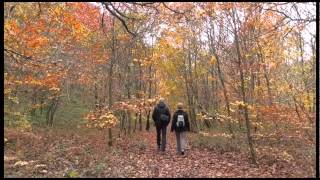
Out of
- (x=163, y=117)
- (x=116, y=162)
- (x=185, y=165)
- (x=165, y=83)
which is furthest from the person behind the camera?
(x=165, y=83)

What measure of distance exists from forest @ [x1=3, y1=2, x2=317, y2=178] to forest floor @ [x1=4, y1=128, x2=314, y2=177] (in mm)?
46

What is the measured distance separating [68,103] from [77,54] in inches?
419

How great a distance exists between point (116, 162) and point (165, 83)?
17.2 metres

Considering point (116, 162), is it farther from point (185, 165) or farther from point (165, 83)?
point (165, 83)

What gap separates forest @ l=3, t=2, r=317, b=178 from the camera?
38.8 feet

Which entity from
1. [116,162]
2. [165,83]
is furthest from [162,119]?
[165,83]

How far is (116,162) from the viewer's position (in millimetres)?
12414

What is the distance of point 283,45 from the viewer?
23562 millimetres

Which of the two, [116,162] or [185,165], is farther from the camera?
[185,165]

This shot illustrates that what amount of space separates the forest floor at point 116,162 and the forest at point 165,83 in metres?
0.05

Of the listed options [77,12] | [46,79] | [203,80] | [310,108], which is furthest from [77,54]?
[310,108]

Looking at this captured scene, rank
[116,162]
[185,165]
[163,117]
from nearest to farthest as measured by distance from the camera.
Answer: [116,162] → [185,165] → [163,117]

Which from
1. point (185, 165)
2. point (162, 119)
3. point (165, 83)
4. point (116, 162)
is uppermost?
point (165, 83)

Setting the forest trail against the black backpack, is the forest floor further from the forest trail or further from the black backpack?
the black backpack
